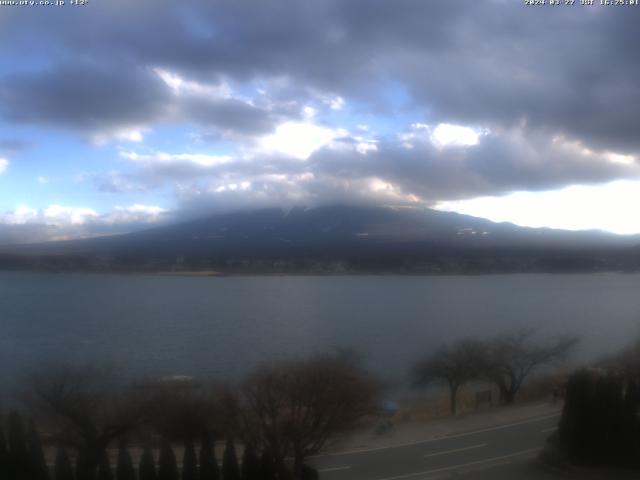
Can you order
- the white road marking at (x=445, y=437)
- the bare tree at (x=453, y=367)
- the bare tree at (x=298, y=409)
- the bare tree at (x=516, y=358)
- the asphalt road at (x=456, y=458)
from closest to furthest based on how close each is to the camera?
1. the bare tree at (x=298, y=409)
2. the asphalt road at (x=456, y=458)
3. the white road marking at (x=445, y=437)
4. the bare tree at (x=516, y=358)
5. the bare tree at (x=453, y=367)

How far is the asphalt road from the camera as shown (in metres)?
7.20

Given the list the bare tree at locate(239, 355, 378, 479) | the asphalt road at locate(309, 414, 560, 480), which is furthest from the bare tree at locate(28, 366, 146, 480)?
the asphalt road at locate(309, 414, 560, 480)

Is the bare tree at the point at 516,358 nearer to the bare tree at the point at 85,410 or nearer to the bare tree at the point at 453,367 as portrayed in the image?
the bare tree at the point at 453,367

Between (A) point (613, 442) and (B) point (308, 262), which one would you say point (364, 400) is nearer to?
(A) point (613, 442)

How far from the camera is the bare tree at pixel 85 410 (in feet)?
21.7

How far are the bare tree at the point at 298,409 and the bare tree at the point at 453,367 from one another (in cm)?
576

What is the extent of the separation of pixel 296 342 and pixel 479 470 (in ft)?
36.7

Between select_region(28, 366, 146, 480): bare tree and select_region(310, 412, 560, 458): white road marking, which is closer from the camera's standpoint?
select_region(28, 366, 146, 480): bare tree

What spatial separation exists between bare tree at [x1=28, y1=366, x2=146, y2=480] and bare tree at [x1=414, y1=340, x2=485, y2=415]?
23.3 feet

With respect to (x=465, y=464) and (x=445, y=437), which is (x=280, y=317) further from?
(x=465, y=464)

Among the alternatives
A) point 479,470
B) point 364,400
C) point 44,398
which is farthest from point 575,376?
point 44,398

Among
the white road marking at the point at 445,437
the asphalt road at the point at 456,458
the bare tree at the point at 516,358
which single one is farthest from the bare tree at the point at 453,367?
the asphalt road at the point at 456,458

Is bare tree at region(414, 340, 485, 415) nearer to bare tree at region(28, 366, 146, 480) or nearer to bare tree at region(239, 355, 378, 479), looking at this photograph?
bare tree at region(239, 355, 378, 479)

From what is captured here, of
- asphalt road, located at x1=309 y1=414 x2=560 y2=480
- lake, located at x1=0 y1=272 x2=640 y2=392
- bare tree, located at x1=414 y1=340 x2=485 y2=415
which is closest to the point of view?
asphalt road, located at x1=309 y1=414 x2=560 y2=480
